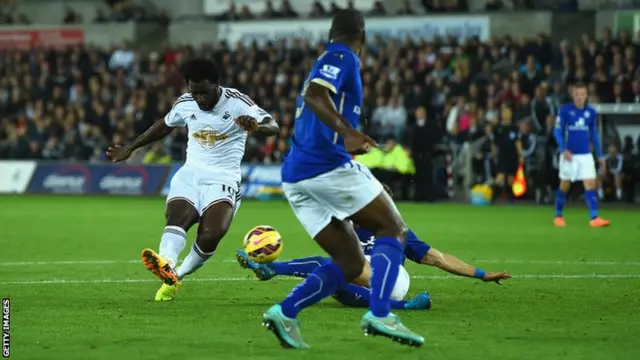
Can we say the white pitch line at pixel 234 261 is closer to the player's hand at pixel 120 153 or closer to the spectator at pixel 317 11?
the player's hand at pixel 120 153

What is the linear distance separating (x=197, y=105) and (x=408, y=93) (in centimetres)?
1955

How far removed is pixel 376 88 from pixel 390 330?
78.8 feet

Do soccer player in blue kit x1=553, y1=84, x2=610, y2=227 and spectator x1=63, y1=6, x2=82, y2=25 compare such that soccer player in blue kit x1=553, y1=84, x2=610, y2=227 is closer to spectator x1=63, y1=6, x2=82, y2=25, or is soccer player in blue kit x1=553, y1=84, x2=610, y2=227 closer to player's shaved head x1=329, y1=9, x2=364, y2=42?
player's shaved head x1=329, y1=9, x2=364, y2=42

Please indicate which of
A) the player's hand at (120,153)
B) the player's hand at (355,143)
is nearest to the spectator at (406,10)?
the player's hand at (120,153)

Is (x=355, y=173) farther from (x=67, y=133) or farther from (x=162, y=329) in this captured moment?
(x=67, y=133)

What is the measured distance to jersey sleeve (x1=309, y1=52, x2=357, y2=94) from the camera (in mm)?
8102

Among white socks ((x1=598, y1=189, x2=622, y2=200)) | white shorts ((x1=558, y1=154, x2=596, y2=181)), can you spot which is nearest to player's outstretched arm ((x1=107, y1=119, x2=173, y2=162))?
white shorts ((x1=558, y1=154, x2=596, y2=181))

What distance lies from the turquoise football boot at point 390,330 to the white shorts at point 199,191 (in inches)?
155

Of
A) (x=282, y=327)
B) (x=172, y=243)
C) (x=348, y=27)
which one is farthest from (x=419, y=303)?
(x=348, y=27)

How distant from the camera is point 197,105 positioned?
11883 mm

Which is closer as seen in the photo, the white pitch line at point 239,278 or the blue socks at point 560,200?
the white pitch line at point 239,278

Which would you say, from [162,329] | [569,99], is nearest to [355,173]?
[162,329]

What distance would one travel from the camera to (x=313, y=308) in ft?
35.1

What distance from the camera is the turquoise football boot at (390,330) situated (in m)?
7.92
